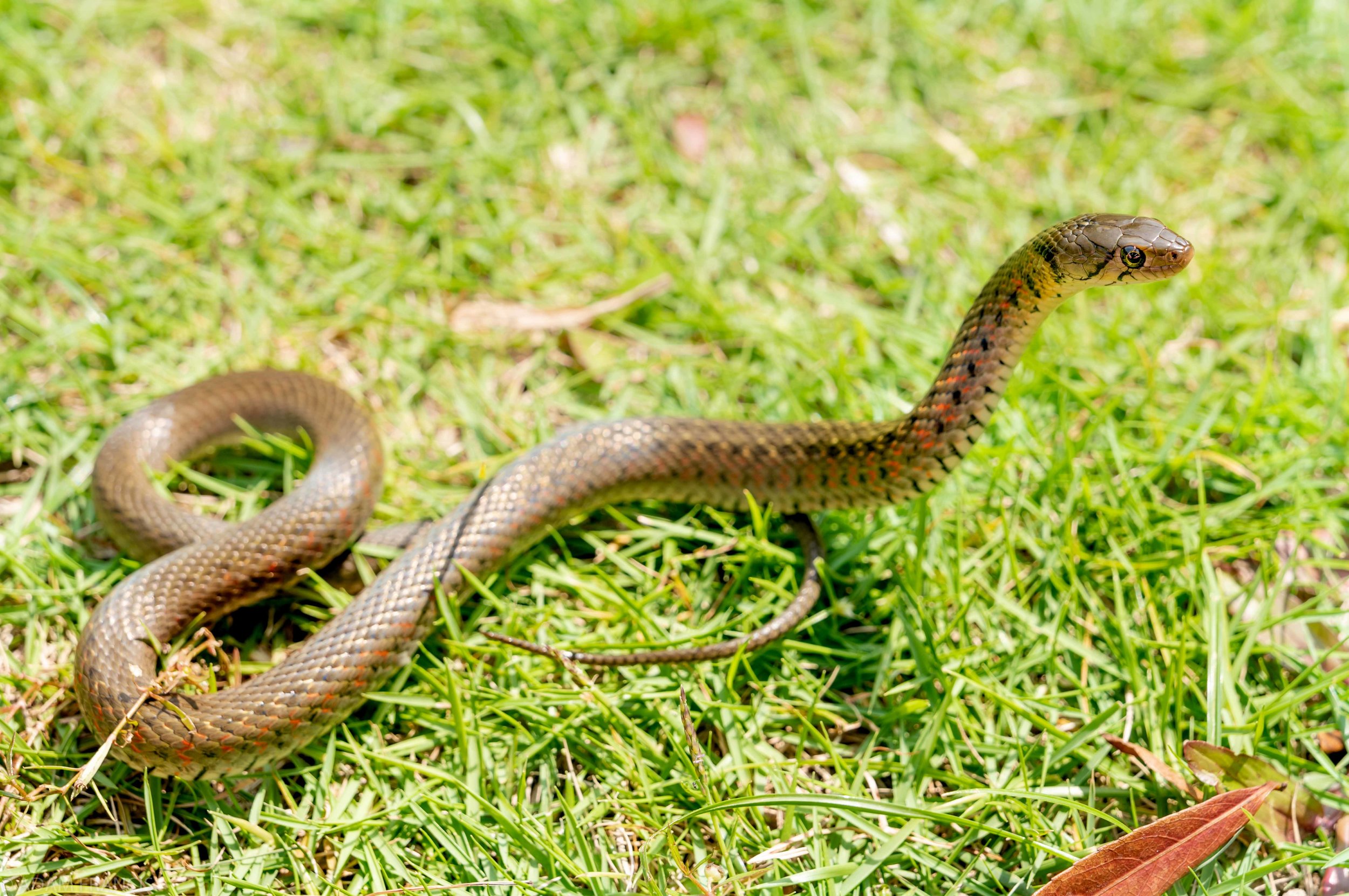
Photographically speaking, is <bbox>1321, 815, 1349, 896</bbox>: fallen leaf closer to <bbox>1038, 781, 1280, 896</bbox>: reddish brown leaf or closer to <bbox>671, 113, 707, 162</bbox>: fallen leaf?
<bbox>1038, 781, 1280, 896</bbox>: reddish brown leaf

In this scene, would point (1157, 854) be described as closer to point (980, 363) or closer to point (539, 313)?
point (980, 363)

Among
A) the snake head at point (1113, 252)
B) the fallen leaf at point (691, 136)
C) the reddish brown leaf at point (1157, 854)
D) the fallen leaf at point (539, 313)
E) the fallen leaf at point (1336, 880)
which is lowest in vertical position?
the fallen leaf at point (1336, 880)

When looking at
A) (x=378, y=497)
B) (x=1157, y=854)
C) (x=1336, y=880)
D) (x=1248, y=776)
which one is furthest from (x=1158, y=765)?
(x=378, y=497)

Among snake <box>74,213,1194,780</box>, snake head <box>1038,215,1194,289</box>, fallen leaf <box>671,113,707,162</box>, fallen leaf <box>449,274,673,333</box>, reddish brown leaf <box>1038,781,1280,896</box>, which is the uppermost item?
fallen leaf <box>671,113,707,162</box>

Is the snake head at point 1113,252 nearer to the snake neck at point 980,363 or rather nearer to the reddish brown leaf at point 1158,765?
the snake neck at point 980,363

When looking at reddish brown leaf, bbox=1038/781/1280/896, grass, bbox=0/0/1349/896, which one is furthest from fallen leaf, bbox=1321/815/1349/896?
reddish brown leaf, bbox=1038/781/1280/896

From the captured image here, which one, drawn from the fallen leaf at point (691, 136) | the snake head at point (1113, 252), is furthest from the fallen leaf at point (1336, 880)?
the fallen leaf at point (691, 136)

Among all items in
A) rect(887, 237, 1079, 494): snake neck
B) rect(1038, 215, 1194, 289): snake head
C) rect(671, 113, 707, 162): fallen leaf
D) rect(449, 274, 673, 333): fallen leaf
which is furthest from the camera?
rect(671, 113, 707, 162): fallen leaf
